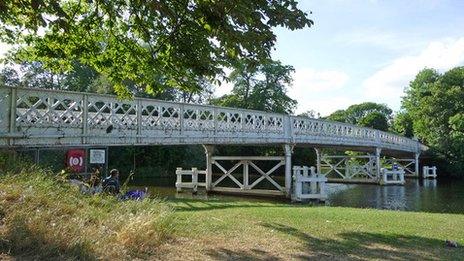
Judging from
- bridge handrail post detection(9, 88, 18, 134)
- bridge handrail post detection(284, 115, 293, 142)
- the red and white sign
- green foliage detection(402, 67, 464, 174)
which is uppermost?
green foliage detection(402, 67, 464, 174)

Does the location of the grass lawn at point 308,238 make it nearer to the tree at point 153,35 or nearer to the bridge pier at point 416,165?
the tree at point 153,35

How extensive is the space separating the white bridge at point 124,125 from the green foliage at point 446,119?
95.5 feet

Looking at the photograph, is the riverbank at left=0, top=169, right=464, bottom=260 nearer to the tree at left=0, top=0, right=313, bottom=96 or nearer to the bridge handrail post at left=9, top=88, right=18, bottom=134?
the tree at left=0, top=0, right=313, bottom=96

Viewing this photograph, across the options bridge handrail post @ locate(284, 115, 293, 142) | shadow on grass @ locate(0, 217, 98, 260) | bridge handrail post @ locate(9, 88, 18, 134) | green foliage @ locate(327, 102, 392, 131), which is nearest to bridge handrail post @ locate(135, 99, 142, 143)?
bridge handrail post @ locate(9, 88, 18, 134)

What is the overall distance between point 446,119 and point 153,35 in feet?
192

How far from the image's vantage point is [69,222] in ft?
23.0

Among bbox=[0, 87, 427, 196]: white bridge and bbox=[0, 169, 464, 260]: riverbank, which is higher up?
bbox=[0, 87, 427, 196]: white bridge

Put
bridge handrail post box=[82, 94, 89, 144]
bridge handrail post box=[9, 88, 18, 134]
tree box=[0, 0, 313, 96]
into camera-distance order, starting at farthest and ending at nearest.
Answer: bridge handrail post box=[82, 94, 89, 144]
bridge handrail post box=[9, 88, 18, 134]
tree box=[0, 0, 313, 96]

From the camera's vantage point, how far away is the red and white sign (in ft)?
50.7

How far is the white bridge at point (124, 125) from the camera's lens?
43.0ft

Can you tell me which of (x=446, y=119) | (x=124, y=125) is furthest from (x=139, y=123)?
(x=446, y=119)

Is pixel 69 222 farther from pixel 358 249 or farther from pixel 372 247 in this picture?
pixel 372 247

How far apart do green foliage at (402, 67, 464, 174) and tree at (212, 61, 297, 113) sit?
18.4m

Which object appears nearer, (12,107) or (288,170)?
(12,107)
